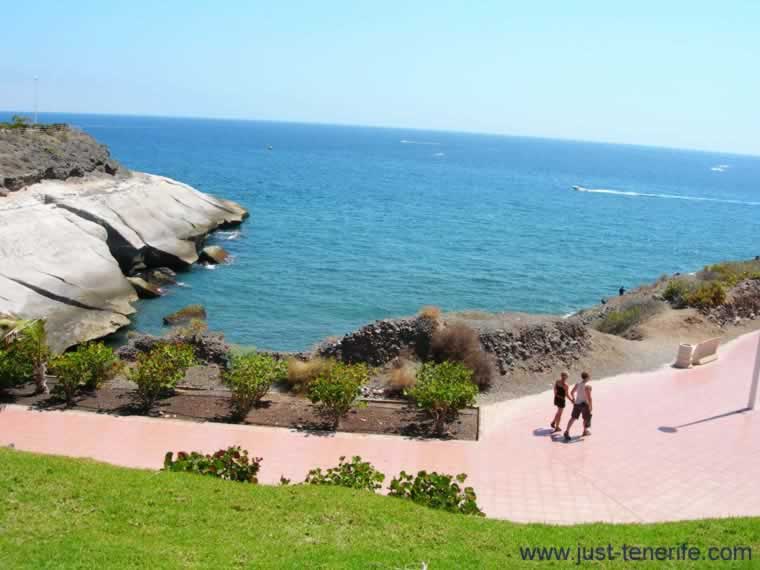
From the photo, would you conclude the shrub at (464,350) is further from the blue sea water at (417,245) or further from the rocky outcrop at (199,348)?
the blue sea water at (417,245)

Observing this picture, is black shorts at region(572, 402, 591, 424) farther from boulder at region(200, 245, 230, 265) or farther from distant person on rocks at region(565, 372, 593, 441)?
boulder at region(200, 245, 230, 265)

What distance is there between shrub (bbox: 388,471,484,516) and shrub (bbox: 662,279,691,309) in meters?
18.6

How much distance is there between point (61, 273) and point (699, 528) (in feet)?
82.5

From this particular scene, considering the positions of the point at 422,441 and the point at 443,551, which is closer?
the point at 443,551

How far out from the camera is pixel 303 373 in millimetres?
17812

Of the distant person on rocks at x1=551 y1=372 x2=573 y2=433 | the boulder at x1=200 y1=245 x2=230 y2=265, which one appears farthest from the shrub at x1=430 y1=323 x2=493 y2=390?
the boulder at x1=200 y1=245 x2=230 y2=265

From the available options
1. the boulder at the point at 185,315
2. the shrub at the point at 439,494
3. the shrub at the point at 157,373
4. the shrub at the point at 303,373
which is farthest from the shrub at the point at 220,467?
the boulder at the point at 185,315

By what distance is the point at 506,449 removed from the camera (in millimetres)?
13867

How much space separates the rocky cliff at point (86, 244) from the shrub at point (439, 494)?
57.5 ft

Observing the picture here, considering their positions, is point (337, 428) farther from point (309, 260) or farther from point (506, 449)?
point (309, 260)

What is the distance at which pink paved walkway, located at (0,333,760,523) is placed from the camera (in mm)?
11570

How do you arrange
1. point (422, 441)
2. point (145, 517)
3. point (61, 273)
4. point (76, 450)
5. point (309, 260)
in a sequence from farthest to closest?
point (309, 260) < point (61, 273) < point (422, 441) < point (76, 450) < point (145, 517)

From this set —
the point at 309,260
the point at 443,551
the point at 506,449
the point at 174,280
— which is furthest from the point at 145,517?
the point at 309,260

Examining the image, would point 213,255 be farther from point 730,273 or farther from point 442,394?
point 442,394
